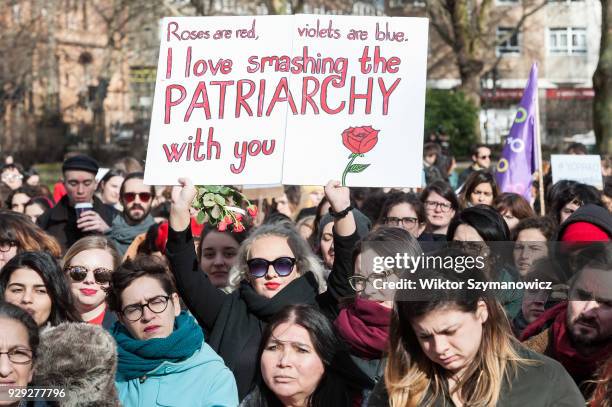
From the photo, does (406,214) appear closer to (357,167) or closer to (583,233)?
(357,167)

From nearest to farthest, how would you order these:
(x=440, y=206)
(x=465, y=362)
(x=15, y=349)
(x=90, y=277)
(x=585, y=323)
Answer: (x=465, y=362), (x=15, y=349), (x=585, y=323), (x=90, y=277), (x=440, y=206)

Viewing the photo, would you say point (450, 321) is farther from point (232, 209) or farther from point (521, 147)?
point (521, 147)

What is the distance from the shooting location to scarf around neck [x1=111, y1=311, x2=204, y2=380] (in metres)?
4.62

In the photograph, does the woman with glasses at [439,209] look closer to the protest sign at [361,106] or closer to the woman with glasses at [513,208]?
the woman with glasses at [513,208]

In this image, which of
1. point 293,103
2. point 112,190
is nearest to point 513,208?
point 293,103

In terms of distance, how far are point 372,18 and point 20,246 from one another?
234 centimetres

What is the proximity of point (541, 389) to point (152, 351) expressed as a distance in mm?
1662

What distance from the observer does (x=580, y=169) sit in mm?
11008

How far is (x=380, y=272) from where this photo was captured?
4.09 meters

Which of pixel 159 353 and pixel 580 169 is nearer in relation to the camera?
pixel 159 353

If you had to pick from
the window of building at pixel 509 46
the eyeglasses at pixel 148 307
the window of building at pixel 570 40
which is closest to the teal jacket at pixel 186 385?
the eyeglasses at pixel 148 307

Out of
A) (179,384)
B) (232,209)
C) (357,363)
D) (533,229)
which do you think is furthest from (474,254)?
(533,229)

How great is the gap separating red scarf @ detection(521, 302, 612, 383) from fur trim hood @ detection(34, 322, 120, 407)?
154 cm

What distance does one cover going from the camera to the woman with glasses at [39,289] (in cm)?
529
